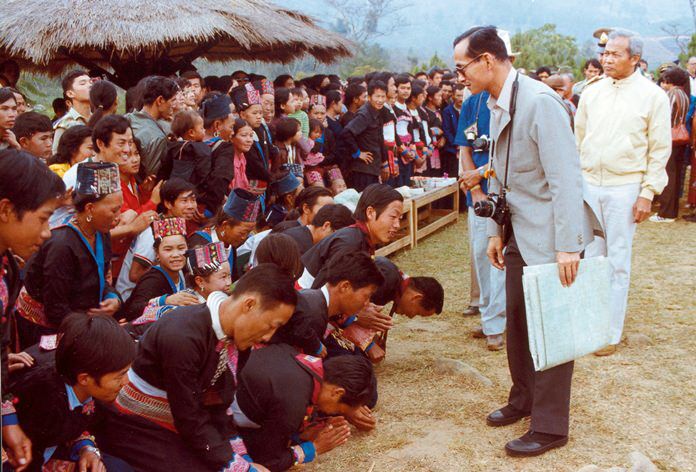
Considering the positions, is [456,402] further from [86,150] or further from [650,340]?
[86,150]

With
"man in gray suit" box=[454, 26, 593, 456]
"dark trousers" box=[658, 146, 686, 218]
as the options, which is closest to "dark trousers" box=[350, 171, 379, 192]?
"dark trousers" box=[658, 146, 686, 218]

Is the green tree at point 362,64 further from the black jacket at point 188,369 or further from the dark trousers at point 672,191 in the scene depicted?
the black jacket at point 188,369

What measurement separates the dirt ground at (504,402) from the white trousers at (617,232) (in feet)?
1.16

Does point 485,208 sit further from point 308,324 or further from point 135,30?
point 135,30

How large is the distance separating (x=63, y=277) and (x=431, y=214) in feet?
21.2

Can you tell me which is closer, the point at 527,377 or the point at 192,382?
the point at 192,382

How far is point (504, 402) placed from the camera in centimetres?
400

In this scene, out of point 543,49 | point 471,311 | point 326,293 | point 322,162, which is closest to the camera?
point 326,293

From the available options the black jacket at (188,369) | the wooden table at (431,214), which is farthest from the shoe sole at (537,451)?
the wooden table at (431,214)

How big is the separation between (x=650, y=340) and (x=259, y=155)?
3.35 metres

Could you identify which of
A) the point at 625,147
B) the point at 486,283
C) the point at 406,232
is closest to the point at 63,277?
the point at 486,283

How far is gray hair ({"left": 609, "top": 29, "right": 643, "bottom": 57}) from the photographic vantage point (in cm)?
451

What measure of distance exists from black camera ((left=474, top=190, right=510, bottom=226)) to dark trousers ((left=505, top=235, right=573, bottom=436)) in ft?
0.41

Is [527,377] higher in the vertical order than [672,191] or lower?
higher
